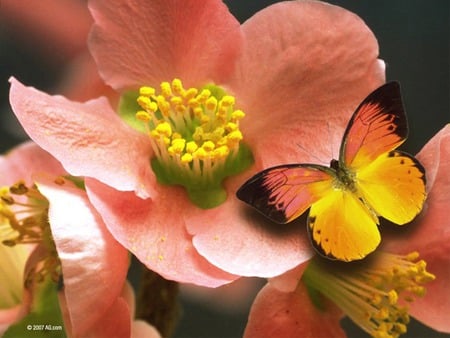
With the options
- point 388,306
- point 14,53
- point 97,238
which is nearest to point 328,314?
point 388,306

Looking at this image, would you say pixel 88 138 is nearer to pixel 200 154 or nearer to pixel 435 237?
pixel 200 154

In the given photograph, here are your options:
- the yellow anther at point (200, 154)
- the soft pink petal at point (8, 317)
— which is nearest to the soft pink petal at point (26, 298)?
the soft pink petal at point (8, 317)

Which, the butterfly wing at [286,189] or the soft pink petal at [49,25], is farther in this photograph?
the soft pink petal at [49,25]

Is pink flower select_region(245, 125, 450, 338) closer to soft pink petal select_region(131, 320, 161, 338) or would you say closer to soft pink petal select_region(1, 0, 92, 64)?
soft pink petal select_region(131, 320, 161, 338)

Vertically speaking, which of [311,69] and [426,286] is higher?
[311,69]

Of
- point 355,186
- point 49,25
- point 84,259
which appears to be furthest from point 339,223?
point 49,25

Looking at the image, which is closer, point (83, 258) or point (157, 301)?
point (83, 258)

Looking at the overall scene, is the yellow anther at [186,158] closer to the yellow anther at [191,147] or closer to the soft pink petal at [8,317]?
the yellow anther at [191,147]
